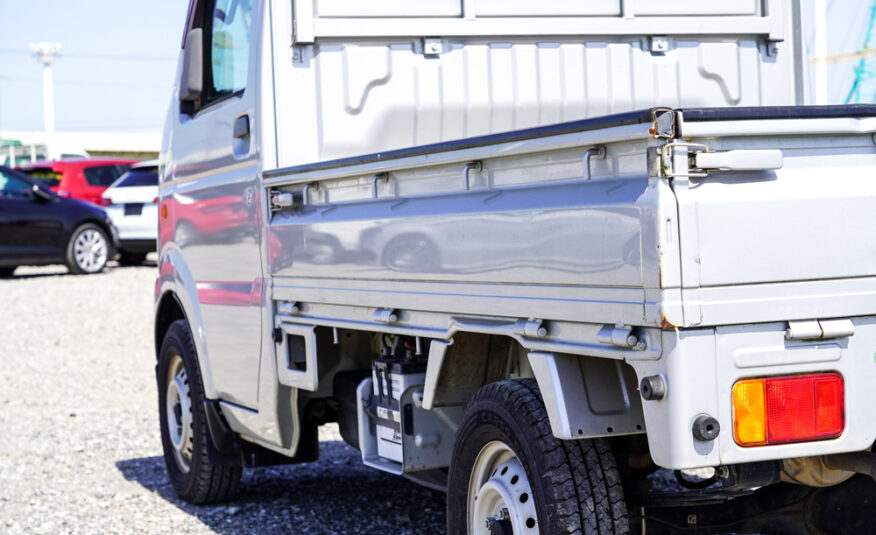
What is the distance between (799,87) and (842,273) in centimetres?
266

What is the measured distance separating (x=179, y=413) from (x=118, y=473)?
1133 millimetres

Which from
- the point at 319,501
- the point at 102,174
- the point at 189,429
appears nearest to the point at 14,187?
the point at 102,174

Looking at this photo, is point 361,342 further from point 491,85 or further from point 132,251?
point 132,251

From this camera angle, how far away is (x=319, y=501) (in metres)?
6.09

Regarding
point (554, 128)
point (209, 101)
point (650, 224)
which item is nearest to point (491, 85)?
point (209, 101)

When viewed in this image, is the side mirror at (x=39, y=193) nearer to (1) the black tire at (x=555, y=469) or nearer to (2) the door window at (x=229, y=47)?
(2) the door window at (x=229, y=47)

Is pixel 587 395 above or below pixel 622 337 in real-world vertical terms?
below

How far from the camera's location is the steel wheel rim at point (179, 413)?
5895 millimetres

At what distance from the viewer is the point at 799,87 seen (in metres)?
5.16

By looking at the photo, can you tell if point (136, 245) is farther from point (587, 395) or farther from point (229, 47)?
point (587, 395)

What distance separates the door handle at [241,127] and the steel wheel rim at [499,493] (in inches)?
80.7

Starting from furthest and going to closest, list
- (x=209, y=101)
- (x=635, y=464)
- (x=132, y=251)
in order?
(x=132, y=251), (x=209, y=101), (x=635, y=464)

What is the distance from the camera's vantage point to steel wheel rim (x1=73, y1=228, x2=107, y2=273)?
1784 centimetres

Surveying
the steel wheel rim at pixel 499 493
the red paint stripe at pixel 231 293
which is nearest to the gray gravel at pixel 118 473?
the red paint stripe at pixel 231 293
